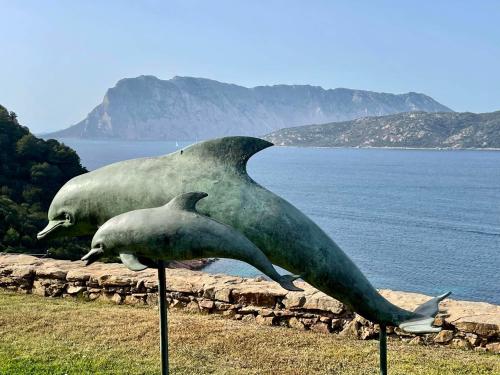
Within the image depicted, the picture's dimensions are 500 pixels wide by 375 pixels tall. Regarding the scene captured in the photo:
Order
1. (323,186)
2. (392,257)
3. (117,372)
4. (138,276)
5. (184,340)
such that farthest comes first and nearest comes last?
(323,186)
(392,257)
(138,276)
(184,340)
(117,372)

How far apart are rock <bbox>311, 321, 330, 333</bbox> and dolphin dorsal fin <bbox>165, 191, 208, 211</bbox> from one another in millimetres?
5377

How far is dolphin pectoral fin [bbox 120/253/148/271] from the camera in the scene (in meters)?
3.98

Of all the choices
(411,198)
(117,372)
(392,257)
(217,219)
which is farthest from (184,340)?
(411,198)

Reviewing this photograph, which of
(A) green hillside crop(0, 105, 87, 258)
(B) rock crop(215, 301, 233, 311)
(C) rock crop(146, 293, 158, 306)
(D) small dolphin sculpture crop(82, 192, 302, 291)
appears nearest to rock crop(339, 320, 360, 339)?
(B) rock crop(215, 301, 233, 311)

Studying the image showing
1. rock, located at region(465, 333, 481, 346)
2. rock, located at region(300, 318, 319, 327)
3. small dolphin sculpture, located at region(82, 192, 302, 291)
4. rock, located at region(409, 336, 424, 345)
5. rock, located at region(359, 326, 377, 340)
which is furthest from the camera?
rock, located at region(300, 318, 319, 327)

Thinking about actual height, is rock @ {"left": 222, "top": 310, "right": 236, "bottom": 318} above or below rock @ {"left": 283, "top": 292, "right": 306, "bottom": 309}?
below

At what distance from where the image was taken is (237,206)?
420cm

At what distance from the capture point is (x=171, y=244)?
154 inches

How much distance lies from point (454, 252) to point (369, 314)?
37542mm

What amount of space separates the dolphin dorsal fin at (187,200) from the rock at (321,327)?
17.6 feet

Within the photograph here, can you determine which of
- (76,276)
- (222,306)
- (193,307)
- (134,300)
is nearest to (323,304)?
(222,306)

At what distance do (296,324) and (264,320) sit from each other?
56 cm

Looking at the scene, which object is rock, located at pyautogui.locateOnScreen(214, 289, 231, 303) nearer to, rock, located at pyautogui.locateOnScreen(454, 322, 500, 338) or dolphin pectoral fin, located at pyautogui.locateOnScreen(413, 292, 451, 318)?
rock, located at pyautogui.locateOnScreen(454, 322, 500, 338)

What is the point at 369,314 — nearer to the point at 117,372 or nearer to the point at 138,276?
the point at 117,372
